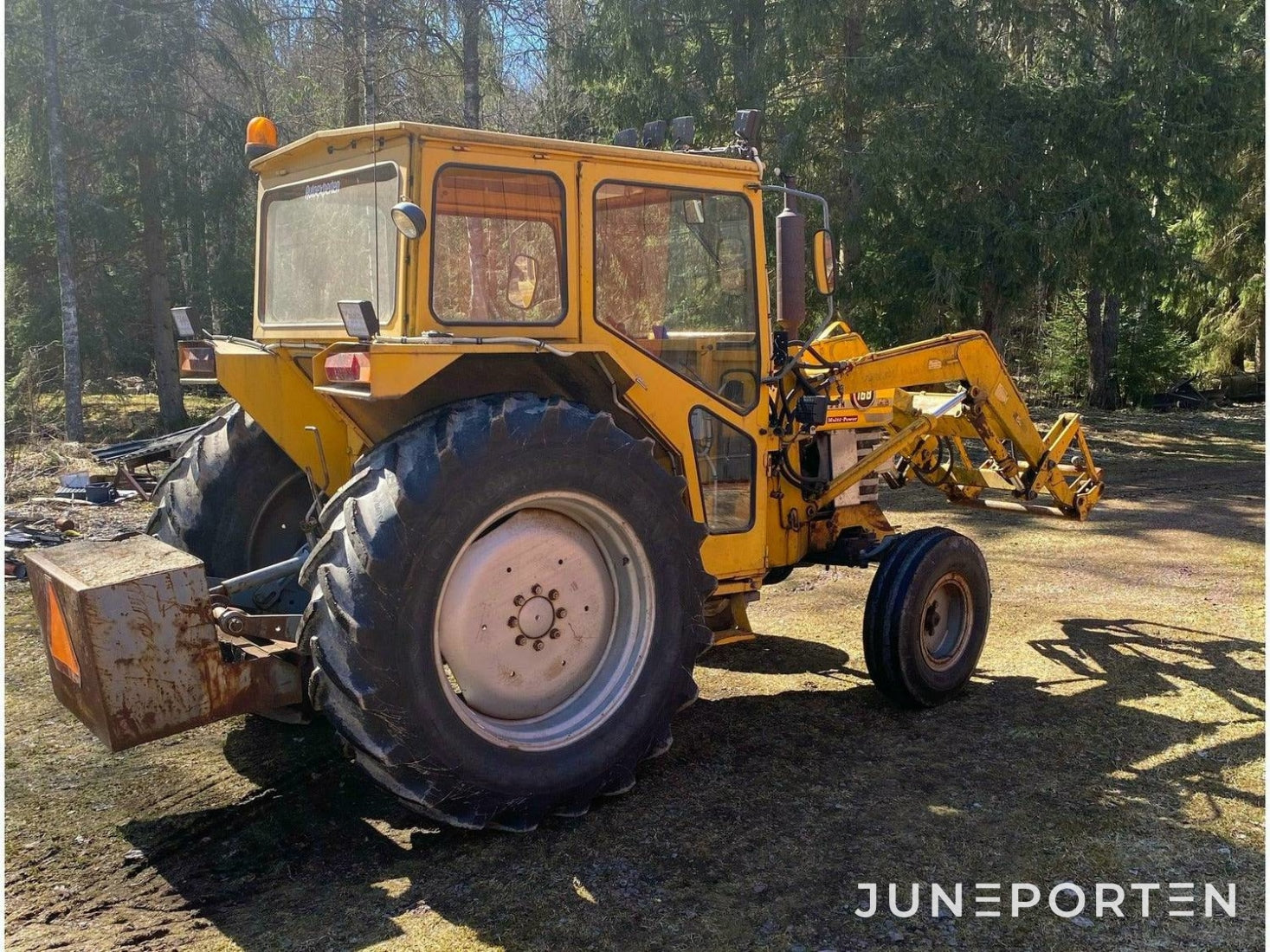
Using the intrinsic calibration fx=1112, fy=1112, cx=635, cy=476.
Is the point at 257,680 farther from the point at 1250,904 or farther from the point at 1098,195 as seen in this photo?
the point at 1098,195

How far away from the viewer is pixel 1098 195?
12555mm

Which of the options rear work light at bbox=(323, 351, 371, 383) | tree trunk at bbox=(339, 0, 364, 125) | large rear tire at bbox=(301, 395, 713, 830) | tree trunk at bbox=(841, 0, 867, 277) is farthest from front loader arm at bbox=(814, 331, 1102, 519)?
tree trunk at bbox=(339, 0, 364, 125)

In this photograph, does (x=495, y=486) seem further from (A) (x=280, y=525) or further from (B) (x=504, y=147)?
(A) (x=280, y=525)

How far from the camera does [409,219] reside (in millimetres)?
3730

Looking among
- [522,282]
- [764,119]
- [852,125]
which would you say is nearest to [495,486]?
[522,282]

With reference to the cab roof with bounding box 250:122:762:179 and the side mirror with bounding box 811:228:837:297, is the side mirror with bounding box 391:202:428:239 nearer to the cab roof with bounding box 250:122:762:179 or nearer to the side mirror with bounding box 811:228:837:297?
the cab roof with bounding box 250:122:762:179

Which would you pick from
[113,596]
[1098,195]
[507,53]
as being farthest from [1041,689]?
[507,53]

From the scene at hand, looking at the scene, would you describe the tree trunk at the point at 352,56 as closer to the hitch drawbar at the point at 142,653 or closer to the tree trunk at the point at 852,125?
the tree trunk at the point at 852,125

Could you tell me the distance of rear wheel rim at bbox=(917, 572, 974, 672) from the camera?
5.53 metres

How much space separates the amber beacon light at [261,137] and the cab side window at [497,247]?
138 cm

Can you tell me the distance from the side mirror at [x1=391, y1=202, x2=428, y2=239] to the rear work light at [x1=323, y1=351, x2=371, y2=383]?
1.47ft

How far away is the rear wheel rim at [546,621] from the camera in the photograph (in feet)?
13.1

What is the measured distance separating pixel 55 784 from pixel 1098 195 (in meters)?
11.9

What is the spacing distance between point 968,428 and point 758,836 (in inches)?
127
